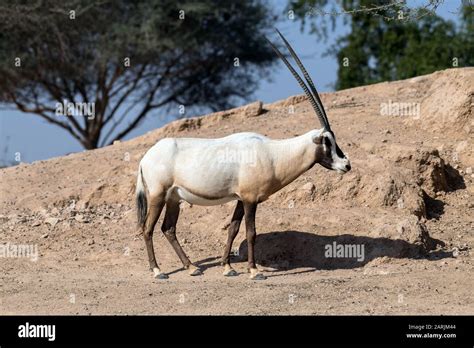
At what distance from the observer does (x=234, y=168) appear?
10.2 meters

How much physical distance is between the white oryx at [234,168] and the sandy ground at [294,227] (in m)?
0.76

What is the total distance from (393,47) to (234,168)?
2251cm

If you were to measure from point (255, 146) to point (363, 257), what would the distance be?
1787 mm

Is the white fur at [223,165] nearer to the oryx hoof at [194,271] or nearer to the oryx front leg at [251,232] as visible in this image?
the oryx front leg at [251,232]

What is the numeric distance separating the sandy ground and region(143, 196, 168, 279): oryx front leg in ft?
0.53

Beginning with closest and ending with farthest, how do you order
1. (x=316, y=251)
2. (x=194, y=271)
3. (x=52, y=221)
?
(x=194, y=271), (x=316, y=251), (x=52, y=221)

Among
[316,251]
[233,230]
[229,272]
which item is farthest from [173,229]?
[316,251]

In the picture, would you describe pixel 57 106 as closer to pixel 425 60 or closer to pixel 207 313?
pixel 425 60

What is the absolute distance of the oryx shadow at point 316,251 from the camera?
10867mm

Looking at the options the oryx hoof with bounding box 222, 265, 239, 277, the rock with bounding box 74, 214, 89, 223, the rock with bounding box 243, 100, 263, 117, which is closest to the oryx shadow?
the oryx hoof with bounding box 222, 265, 239, 277

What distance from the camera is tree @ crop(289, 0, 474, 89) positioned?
2952cm

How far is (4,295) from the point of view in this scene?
960cm

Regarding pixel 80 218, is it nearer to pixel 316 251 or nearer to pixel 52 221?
pixel 52 221

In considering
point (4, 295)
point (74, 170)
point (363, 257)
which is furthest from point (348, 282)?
point (74, 170)
